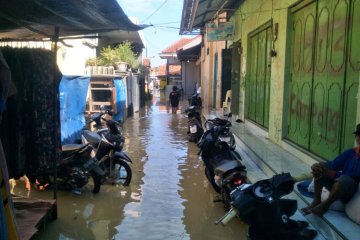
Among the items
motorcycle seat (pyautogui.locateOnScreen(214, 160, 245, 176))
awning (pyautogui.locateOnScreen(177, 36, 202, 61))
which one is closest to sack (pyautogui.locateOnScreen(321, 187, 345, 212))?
motorcycle seat (pyautogui.locateOnScreen(214, 160, 245, 176))

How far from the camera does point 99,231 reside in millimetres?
4531

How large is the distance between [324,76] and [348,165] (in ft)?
6.91

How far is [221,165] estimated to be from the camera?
16.8ft

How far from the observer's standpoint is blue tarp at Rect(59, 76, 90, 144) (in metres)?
7.63

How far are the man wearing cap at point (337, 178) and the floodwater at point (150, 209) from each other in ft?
3.33

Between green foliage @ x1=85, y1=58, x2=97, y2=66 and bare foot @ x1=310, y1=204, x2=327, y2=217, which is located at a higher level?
green foliage @ x1=85, y1=58, x2=97, y2=66

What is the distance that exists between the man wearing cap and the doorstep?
0.40 ft

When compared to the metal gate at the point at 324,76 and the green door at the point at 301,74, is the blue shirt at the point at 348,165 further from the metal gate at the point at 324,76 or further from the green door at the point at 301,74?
the green door at the point at 301,74

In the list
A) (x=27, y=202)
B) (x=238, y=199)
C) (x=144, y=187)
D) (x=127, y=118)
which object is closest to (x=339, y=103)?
(x=238, y=199)

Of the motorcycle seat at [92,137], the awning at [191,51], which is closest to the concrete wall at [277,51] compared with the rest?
the motorcycle seat at [92,137]

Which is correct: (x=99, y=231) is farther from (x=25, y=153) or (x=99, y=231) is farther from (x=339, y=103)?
(x=339, y=103)

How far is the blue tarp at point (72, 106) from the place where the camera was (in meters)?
7.63

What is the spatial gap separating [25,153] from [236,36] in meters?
10.1

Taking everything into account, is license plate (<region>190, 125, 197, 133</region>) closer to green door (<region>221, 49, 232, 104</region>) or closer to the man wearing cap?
green door (<region>221, 49, 232, 104</region>)
